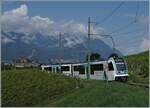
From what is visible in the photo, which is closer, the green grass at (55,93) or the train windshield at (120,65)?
the green grass at (55,93)

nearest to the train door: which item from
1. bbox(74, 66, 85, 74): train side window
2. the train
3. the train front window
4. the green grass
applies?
the train

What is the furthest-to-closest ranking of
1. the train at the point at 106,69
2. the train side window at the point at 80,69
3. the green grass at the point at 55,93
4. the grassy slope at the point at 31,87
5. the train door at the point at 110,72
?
the train side window at the point at 80,69 < the train door at the point at 110,72 < the train at the point at 106,69 < the grassy slope at the point at 31,87 < the green grass at the point at 55,93

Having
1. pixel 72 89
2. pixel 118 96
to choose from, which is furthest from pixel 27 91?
pixel 118 96

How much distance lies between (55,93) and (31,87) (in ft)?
4.31

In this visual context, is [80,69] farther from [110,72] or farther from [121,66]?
[121,66]

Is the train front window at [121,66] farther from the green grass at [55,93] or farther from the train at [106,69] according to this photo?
the green grass at [55,93]

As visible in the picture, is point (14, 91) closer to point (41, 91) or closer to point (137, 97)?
point (41, 91)

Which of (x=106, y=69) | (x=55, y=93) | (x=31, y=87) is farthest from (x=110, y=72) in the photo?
(x=31, y=87)

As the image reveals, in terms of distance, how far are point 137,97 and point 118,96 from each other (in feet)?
2.55

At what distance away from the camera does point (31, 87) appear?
2144 centimetres

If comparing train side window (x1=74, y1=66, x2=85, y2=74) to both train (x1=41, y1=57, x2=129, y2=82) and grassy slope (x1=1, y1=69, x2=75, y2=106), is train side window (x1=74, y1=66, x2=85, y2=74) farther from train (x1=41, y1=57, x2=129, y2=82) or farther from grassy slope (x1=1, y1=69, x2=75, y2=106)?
grassy slope (x1=1, y1=69, x2=75, y2=106)

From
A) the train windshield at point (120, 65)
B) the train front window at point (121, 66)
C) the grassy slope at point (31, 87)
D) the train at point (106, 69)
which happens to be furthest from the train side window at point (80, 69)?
the grassy slope at point (31, 87)

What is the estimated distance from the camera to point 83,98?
1764 centimetres

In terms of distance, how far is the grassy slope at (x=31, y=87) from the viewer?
20000 mm
